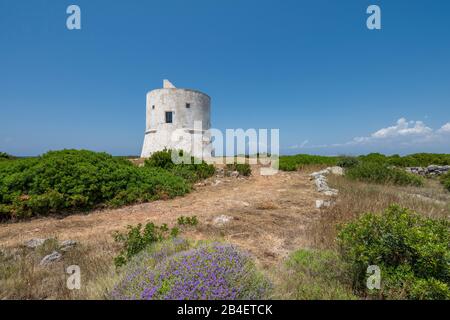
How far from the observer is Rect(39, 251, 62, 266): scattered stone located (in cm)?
310

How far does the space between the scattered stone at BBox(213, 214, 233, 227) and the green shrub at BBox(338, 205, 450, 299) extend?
2.21 meters

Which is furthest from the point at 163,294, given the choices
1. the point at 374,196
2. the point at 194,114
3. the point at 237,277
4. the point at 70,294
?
the point at 194,114

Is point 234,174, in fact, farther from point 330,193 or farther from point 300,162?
point 300,162

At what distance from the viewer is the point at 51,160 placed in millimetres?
6719

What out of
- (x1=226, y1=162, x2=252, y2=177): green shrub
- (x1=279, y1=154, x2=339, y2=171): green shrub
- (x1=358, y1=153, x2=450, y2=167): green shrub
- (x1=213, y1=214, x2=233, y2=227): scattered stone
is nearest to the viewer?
(x1=213, y1=214, x2=233, y2=227): scattered stone

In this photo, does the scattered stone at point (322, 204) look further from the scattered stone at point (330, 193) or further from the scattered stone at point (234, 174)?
the scattered stone at point (234, 174)

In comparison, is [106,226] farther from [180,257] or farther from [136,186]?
[180,257]

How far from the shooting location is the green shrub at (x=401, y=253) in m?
2.06

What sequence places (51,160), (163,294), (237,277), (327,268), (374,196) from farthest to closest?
(51,160), (374,196), (327,268), (237,277), (163,294)

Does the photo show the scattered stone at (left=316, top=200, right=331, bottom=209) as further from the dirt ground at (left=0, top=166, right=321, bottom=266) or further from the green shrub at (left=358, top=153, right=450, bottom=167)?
the green shrub at (left=358, top=153, right=450, bottom=167)

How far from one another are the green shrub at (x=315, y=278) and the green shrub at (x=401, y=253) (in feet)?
0.51

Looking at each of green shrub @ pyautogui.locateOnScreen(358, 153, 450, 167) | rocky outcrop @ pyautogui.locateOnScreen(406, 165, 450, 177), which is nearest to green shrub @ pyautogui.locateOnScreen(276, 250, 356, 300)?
rocky outcrop @ pyautogui.locateOnScreen(406, 165, 450, 177)

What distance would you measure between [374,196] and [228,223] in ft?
14.8

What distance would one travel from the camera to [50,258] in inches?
125
